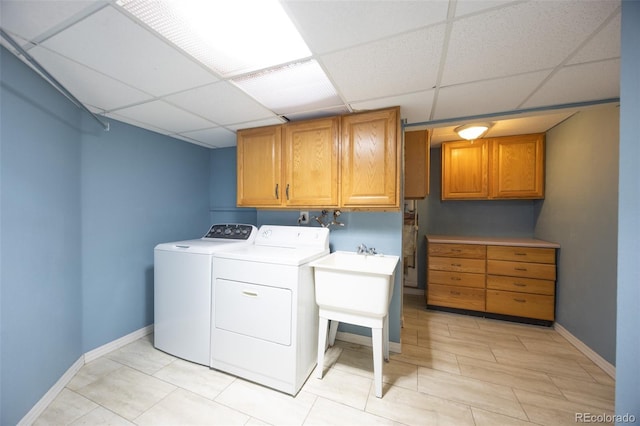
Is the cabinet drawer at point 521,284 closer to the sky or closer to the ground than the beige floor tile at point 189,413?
closer to the sky

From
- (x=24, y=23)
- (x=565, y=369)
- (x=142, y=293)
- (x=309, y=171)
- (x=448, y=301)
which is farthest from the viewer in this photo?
(x=448, y=301)

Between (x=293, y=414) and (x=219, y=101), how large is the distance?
2.26 metres

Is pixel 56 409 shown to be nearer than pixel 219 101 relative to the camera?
Yes

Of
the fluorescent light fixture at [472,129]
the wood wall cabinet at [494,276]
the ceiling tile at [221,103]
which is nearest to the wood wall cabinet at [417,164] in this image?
the fluorescent light fixture at [472,129]

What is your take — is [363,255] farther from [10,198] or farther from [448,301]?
[10,198]

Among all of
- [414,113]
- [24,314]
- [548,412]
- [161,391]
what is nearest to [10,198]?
[24,314]

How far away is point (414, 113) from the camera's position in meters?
1.98

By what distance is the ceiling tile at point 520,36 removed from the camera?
37.5 inches

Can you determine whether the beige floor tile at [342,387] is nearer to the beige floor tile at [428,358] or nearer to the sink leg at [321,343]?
the sink leg at [321,343]

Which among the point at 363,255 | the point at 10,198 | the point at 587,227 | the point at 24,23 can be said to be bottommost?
the point at 363,255

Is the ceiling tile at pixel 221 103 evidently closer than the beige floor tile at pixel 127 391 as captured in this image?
No

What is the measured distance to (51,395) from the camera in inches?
60.3

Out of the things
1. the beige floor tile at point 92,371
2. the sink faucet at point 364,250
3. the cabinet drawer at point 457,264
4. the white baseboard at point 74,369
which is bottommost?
the beige floor tile at point 92,371

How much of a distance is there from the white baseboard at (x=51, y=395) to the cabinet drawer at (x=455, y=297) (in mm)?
3587
